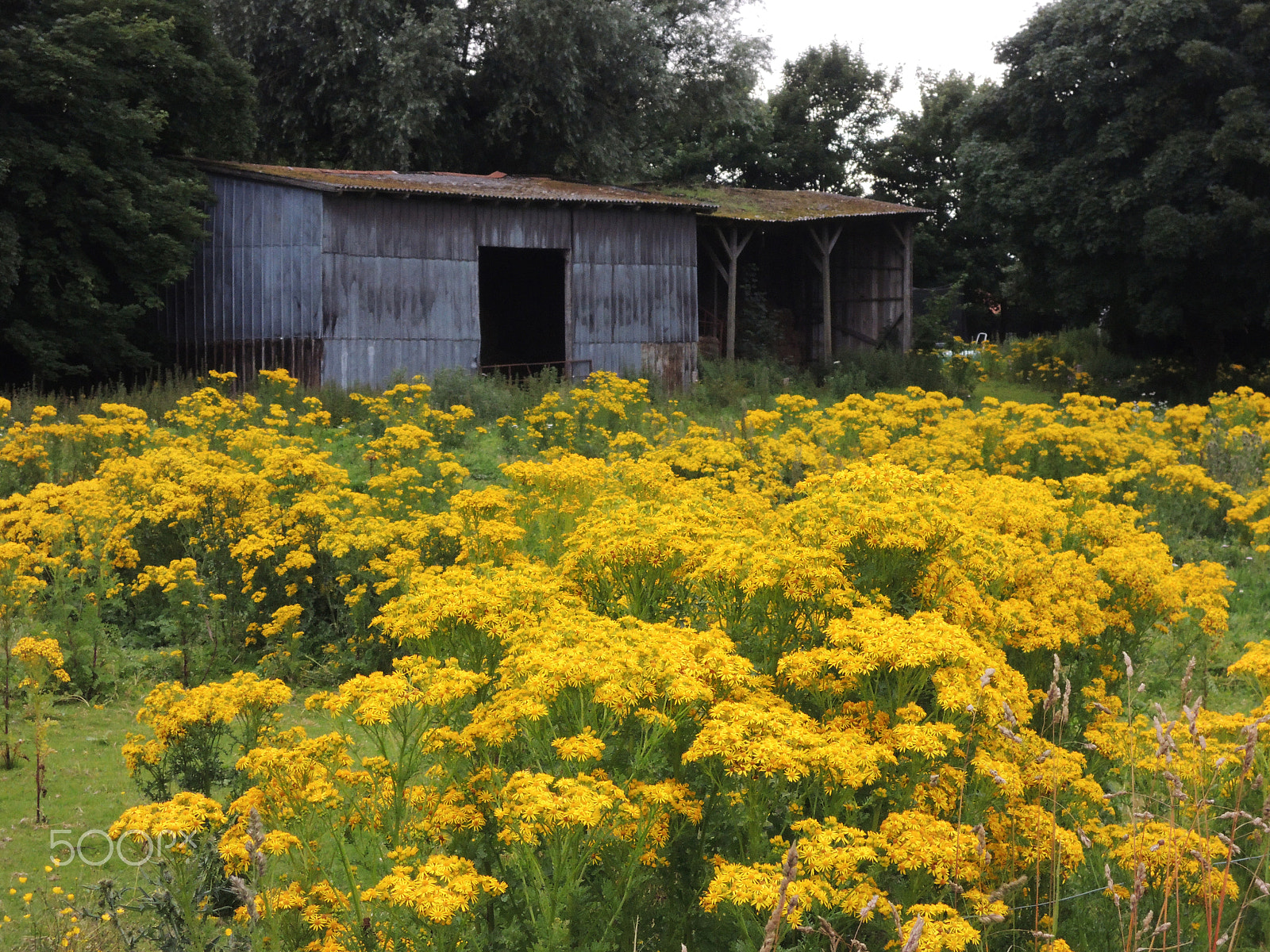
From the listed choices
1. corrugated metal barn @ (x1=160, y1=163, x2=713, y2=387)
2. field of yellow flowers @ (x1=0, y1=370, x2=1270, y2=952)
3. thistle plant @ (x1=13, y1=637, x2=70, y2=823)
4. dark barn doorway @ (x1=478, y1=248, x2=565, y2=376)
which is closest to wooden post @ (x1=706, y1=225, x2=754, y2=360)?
corrugated metal barn @ (x1=160, y1=163, x2=713, y2=387)

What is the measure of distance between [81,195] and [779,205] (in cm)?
1435

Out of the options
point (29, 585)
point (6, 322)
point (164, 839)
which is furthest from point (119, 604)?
point (6, 322)

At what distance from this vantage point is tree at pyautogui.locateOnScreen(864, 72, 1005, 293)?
4369cm

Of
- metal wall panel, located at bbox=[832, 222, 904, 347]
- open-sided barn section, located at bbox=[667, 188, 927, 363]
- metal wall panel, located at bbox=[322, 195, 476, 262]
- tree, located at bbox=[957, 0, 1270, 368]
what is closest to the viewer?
metal wall panel, located at bbox=[322, 195, 476, 262]

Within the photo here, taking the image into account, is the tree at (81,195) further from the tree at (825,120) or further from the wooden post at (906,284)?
the tree at (825,120)

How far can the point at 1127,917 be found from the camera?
3771 mm

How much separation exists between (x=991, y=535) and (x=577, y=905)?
246cm

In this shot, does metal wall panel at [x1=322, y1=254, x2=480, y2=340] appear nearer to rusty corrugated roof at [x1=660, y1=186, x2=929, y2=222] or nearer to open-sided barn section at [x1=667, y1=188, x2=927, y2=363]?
rusty corrugated roof at [x1=660, y1=186, x2=929, y2=222]

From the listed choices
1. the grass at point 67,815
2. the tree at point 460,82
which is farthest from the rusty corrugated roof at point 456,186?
the grass at point 67,815

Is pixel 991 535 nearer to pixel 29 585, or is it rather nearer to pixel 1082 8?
pixel 29 585

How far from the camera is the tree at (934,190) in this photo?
1720 inches

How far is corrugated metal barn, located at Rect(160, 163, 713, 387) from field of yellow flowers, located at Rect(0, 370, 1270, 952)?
11.9 m

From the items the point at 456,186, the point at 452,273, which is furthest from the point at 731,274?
the point at 452,273

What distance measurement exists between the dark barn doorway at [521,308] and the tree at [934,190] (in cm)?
2124
